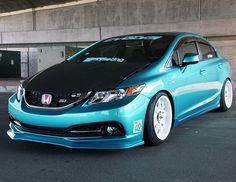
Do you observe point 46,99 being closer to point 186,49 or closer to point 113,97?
point 113,97

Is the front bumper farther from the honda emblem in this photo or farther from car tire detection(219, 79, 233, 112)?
car tire detection(219, 79, 233, 112)

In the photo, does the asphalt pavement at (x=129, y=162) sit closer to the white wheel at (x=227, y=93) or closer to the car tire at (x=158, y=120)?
the car tire at (x=158, y=120)

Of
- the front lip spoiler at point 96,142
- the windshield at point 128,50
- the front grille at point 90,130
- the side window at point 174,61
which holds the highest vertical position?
the windshield at point 128,50

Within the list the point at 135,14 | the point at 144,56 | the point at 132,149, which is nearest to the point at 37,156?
the point at 132,149

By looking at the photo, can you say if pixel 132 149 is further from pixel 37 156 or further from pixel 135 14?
pixel 135 14

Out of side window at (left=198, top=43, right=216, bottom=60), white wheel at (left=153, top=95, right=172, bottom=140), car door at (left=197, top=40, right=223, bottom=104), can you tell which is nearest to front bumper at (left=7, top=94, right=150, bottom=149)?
white wheel at (left=153, top=95, right=172, bottom=140)

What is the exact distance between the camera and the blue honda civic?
4016mm

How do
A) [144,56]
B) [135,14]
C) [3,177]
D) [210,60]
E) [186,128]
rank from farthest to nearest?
1. [135,14]
2. [210,60]
3. [186,128]
4. [144,56]
5. [3,177]

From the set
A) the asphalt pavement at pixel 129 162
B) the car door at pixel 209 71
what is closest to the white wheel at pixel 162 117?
the asphalt pavement at pixel 129 162

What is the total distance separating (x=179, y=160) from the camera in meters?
4.05

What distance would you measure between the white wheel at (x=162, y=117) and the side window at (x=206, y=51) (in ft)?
4.86

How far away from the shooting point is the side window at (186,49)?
523 cm

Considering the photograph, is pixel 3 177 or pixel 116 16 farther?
pixel 116 16

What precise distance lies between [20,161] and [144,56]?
196cm
